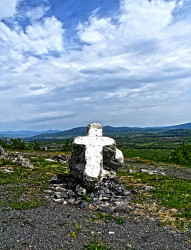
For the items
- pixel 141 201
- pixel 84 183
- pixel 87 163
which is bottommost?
pixel 141 201

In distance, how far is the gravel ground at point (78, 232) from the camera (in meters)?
12.2

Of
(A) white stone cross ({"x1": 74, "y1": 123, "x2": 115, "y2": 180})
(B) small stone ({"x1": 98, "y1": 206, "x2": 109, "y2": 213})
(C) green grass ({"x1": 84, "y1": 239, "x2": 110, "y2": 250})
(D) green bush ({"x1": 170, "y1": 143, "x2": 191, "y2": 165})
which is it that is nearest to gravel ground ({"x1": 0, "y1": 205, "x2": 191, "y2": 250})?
(C) green grass ({"x1": 84, "y1": 239, "x2": 110, "y2": 250})

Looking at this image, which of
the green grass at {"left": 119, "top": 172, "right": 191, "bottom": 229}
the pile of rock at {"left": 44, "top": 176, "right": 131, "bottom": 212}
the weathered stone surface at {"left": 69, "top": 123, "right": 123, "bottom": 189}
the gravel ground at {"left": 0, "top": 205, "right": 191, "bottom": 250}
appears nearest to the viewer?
the gravel ground at {"left": 0, "top": 205, "right": 191, "bottom": 250}

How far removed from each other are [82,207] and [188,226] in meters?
7.77

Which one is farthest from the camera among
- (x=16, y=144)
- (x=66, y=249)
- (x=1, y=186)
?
(x=16, y=144)

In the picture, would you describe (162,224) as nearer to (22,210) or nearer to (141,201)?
(141,201)

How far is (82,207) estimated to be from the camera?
17969 millimetres

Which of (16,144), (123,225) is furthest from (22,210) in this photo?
(16,144)

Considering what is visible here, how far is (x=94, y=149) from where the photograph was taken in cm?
2397

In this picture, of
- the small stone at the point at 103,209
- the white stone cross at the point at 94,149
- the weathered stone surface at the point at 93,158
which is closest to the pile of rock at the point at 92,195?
the small stone at the point at 103,209

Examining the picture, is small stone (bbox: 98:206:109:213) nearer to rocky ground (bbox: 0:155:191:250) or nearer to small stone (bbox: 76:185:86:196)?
rocky ground (bbox: 0:155:191:250)

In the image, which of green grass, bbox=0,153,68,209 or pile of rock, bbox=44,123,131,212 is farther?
pile of rock, bbox=44,123,131,212

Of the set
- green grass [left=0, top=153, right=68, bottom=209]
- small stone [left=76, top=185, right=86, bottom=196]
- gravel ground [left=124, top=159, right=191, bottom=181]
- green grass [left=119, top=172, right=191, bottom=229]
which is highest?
small stone [left=76, top=185, right=86, bottom=196]

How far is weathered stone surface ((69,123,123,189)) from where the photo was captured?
70.5 ft
